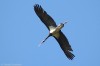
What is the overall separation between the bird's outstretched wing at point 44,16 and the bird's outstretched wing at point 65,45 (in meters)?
0.96

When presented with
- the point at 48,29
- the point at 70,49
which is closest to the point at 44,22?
the point at 48,29

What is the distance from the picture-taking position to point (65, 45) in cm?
2823

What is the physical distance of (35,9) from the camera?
Result: 27.5m

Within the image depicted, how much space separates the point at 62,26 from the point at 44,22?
1732 millimetres

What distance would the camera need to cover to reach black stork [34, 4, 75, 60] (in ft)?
89.8

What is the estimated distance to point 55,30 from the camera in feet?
90.0

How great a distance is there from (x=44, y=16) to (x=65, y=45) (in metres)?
2.43

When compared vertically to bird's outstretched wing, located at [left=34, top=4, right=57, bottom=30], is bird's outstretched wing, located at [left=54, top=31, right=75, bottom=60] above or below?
below

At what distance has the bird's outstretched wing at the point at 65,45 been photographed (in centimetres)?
2792

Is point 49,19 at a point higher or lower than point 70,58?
higher

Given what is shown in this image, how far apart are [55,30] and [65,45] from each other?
56.2 inches

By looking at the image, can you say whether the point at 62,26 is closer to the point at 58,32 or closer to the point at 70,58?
the point at 58,32

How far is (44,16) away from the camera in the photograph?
2753cm

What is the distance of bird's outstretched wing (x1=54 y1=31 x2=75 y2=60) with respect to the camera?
2792cm
